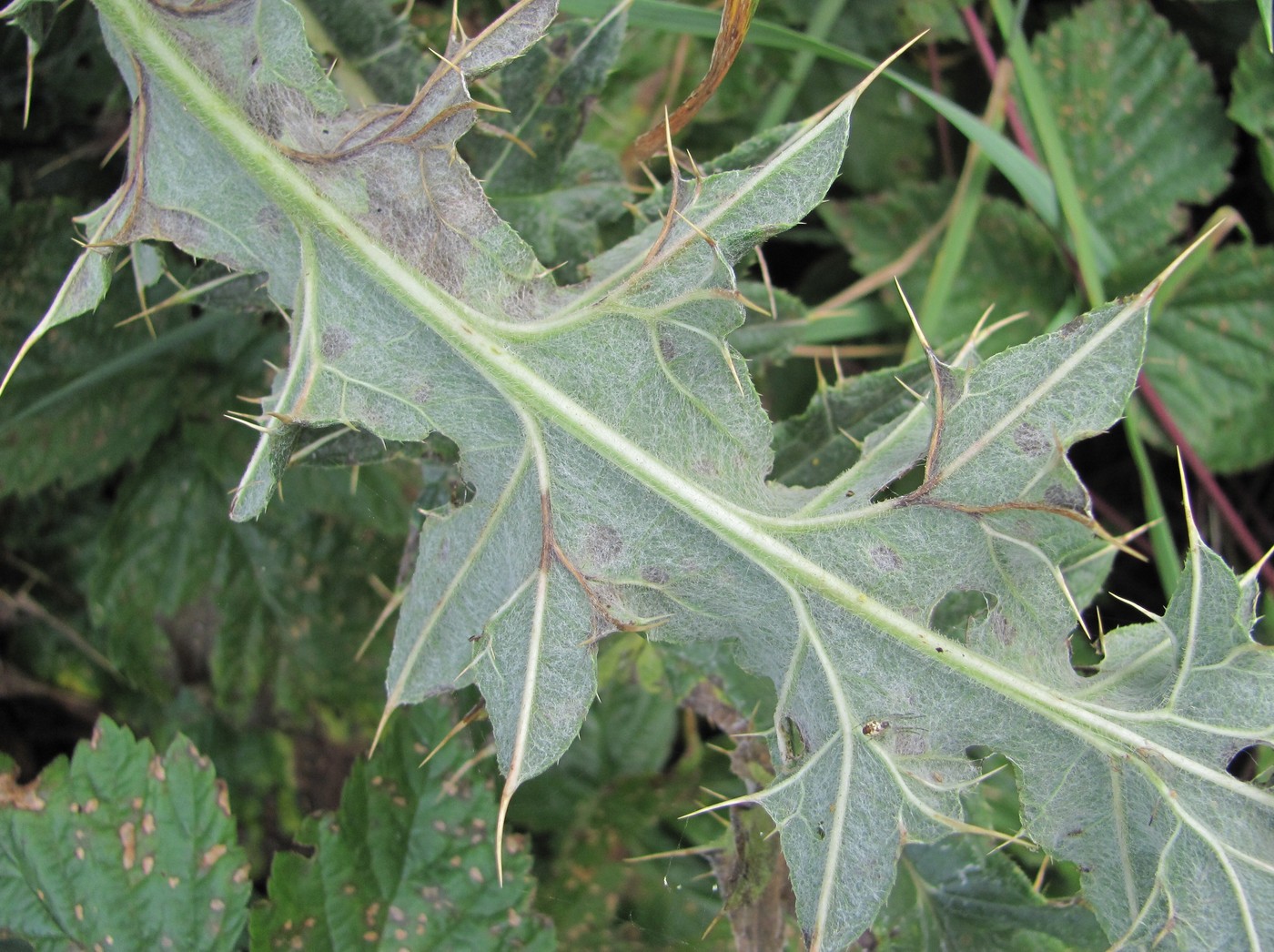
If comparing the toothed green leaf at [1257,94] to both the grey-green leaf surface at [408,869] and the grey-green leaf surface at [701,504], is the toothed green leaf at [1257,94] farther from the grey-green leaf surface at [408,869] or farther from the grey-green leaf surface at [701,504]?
the grey-green leaf surface at [408,869]

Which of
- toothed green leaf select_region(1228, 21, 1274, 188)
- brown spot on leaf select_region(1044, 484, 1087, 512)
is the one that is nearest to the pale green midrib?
brown spot on leaf select_region(1044, 484, 1087, 512)

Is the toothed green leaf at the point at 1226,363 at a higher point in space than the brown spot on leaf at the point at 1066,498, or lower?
lower

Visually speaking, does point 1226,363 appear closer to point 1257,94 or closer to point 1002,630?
point 1257,94

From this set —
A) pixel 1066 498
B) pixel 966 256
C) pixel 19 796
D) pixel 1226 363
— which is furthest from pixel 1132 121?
pixel 19 796

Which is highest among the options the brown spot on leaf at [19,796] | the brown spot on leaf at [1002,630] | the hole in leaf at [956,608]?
the brown spot on leaf at [1002,630]

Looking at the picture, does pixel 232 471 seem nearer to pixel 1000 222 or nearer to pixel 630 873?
pixel 630 873

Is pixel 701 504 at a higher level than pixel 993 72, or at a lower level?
lower

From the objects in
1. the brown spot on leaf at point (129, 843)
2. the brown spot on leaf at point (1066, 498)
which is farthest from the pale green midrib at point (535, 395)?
the brown spot on leaf at point (129, 843)

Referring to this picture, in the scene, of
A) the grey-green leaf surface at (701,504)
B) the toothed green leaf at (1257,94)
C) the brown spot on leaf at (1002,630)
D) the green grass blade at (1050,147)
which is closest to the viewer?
the grey-green leaf surface at (701,504)
